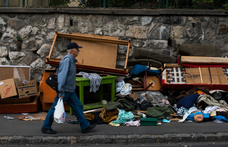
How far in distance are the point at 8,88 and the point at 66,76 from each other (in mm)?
2349

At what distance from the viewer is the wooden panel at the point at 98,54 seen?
21.5 ft

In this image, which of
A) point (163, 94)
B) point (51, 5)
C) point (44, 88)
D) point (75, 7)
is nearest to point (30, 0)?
point (51, 5)

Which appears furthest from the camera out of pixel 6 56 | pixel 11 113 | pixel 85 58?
pixel 6 56

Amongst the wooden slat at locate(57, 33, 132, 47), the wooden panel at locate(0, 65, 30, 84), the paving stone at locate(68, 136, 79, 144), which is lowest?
the paving stone at locate(68, 136, 79, 144)

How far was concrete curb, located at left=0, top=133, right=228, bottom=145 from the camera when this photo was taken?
4.15 m

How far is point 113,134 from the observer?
14.5 ft

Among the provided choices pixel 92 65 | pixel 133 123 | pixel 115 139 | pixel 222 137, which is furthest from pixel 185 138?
pixel 92 65

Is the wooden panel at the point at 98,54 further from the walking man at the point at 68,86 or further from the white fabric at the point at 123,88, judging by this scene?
the walking man at the point at 68,86

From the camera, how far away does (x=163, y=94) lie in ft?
22.1

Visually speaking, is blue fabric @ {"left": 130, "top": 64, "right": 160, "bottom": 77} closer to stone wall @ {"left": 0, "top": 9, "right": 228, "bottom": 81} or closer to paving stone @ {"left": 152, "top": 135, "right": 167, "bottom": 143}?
stone wall @ {"left": 0, "top": 9, "right": 228, "bottom": 81}

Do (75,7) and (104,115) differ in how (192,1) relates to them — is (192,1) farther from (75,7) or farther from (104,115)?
(104,115)

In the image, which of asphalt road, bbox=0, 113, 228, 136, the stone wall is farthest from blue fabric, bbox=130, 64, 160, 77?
asphalt road, bbox=0, 113, 228, 136

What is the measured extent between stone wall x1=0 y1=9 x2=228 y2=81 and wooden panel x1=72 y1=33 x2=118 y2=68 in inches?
15.3

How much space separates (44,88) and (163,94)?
3.40 m
